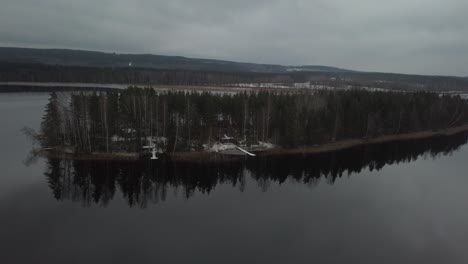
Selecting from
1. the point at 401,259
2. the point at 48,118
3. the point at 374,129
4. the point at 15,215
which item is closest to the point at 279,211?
the point at 401,259

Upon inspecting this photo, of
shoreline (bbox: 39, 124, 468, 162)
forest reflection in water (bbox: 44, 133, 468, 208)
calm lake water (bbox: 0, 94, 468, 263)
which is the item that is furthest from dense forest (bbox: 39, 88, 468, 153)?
calm lake water (bbox: 0, 94, 468, 263)

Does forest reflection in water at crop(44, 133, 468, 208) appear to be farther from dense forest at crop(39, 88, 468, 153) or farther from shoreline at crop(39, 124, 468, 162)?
dense forest at crop(39, 88, 468, 153)

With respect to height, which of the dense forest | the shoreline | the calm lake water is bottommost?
the calm lake water

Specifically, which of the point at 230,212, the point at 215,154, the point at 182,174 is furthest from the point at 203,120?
the point at 230,212

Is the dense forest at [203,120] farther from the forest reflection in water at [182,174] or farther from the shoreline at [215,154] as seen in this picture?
the forest reflection in water at [182,174]

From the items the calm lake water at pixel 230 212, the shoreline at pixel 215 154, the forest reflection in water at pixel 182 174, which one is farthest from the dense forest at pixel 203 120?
the calm lake water at pixel 230 212

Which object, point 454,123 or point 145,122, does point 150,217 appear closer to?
point 145,122

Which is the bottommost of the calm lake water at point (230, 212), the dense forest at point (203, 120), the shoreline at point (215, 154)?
the calm lake water at point (230, 212)
